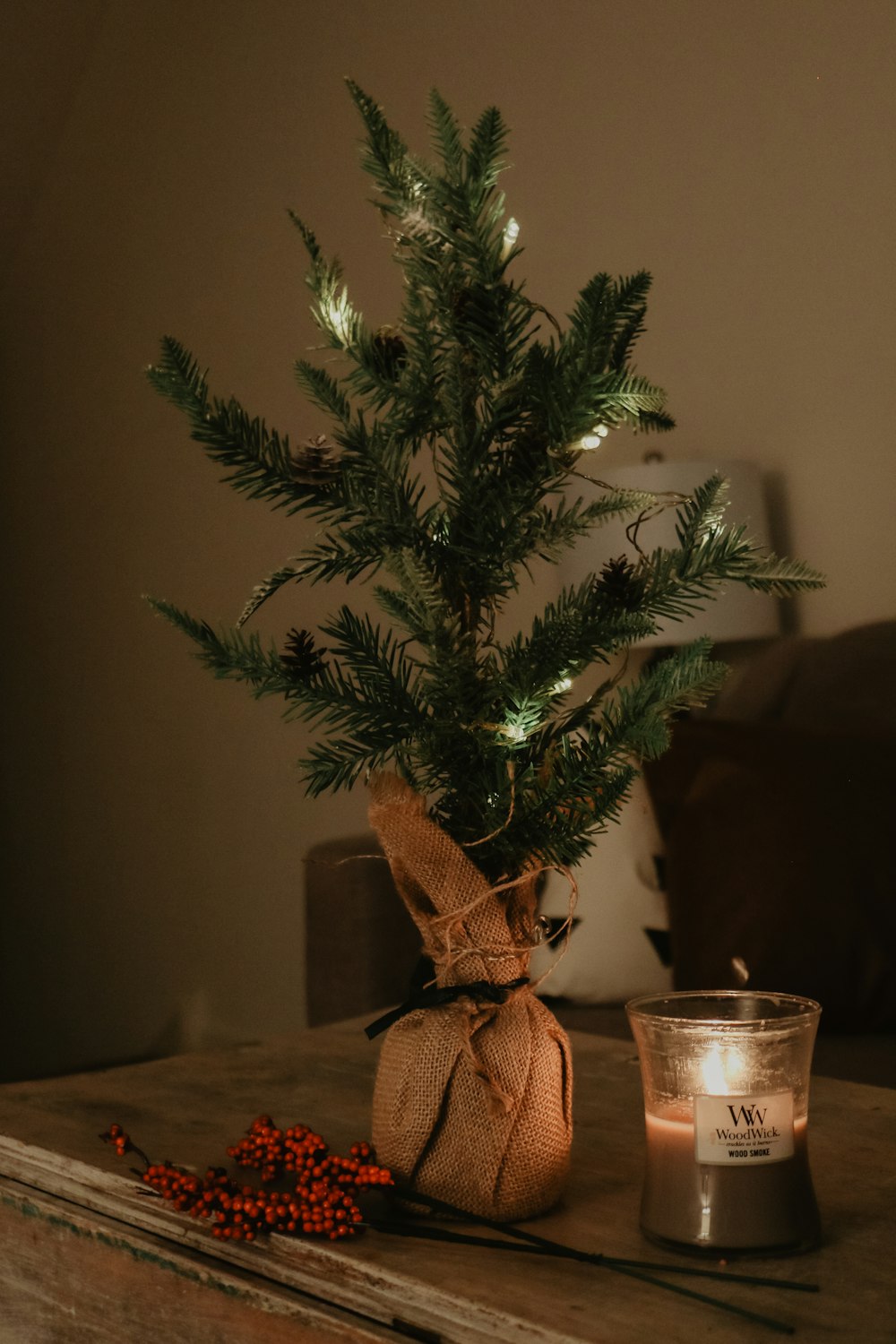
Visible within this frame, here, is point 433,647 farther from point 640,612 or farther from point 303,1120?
point 303,1120

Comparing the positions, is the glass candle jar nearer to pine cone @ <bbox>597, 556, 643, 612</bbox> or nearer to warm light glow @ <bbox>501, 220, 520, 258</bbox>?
pine cone @ <bbox>597, 556, 643, 612</bbox>

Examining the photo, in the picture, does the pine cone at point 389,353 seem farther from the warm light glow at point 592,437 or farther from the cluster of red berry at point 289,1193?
the cluster of red berry at point 289,1193

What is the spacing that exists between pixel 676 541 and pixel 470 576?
1237 mm

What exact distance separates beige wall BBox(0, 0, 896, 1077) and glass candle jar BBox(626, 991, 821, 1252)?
1456 millimetres

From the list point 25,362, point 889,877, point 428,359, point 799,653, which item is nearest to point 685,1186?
point 428,359

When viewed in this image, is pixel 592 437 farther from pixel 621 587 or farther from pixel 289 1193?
pixel 289 1193

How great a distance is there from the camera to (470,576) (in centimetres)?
69

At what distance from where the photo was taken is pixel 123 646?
313cm

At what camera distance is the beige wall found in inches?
79.4

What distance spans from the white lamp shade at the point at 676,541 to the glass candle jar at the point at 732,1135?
122 cm

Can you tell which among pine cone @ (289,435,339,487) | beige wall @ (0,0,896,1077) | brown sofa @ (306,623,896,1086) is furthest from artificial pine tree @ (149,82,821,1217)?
beige wall @ (0,0,896,1077)

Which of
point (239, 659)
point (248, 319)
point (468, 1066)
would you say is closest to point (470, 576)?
point (239, 659)

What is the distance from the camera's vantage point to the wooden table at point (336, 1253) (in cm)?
57

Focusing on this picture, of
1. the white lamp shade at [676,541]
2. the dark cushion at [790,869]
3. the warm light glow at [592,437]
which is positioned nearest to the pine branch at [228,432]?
the warm light glow at [592,437]
